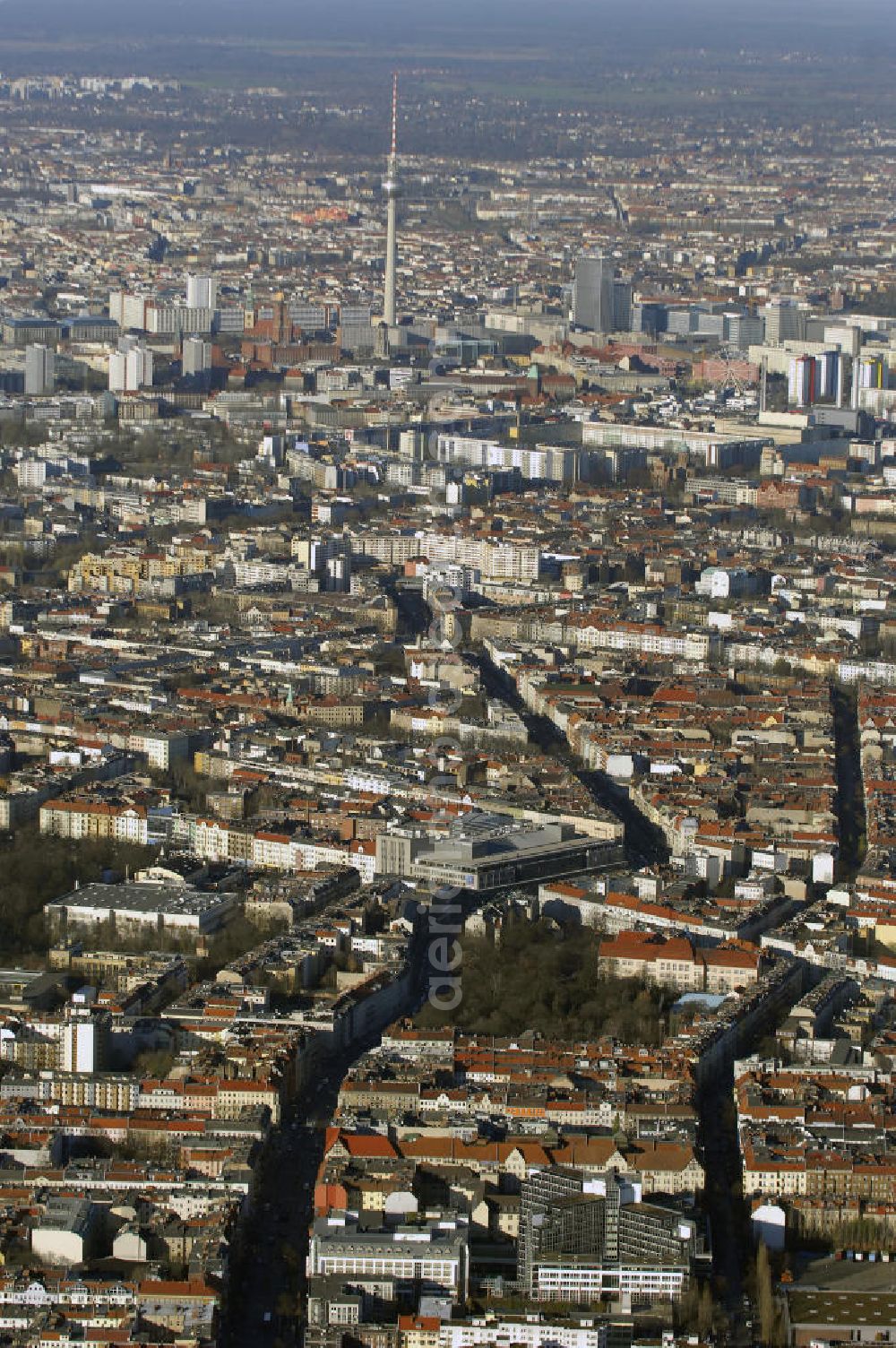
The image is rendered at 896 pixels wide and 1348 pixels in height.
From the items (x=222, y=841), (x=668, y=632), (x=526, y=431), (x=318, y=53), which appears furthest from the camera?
(x=318, y=53)

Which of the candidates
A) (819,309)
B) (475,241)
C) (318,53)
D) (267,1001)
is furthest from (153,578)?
(318,53)

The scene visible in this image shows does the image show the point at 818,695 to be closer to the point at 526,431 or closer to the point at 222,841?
the point at 222,841

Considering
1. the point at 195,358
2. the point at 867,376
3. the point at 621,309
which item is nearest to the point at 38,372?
the point at 195,358

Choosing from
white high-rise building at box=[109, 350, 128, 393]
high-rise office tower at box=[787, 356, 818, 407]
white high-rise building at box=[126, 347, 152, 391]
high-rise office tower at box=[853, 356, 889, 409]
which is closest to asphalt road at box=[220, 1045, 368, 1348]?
white high-rise building at box=[126, 347, 152, 391]

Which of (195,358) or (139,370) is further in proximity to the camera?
(195,358)

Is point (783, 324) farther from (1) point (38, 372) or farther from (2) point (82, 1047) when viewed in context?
(2) point (82, 1047)

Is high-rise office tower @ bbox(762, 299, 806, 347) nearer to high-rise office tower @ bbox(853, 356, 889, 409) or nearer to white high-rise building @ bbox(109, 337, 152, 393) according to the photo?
high-rise office tower @ bbox(853, 356, 889, 409)
